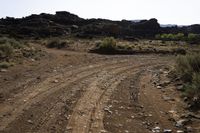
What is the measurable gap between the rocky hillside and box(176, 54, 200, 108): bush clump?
48.9 m

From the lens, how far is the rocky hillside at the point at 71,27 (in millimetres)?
68775

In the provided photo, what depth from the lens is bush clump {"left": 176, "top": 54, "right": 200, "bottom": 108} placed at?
11668 millimetres

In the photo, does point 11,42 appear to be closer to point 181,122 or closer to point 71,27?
point 181,122

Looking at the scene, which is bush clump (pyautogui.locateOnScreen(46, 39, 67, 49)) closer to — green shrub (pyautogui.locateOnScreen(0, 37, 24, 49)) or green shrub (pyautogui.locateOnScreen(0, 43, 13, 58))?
green shrub (pyautogui.locateOnScreen(0, 37, 24, 49))

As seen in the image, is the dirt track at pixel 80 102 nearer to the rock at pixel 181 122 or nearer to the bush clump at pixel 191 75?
the rock at pixel 181 122

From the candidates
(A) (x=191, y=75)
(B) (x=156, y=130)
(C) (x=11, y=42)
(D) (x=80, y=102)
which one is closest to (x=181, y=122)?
(B) (x=156, y=130)

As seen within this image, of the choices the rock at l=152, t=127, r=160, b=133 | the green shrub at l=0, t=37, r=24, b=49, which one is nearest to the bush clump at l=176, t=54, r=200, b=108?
the rock at l=152, t=127, r=160, b=133

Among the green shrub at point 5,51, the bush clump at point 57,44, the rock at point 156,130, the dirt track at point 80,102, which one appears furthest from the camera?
the bush clump at point 57,44

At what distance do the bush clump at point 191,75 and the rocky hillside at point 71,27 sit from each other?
1925 inches

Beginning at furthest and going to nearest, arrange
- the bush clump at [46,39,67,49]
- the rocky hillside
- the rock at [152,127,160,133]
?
the rocky hillside
the bush clump at [46,39,67,49]
the rock at [152,127,160,133]

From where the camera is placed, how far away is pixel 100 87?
46.6 feet

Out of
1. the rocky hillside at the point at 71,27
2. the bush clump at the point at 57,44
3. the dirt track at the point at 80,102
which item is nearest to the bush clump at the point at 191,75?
the dirt track at the point at 80,102

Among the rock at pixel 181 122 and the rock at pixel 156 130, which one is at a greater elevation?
the rock at pixel 181 122

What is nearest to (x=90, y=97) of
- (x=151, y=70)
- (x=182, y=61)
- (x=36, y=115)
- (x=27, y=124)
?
(x=36, y=115)
